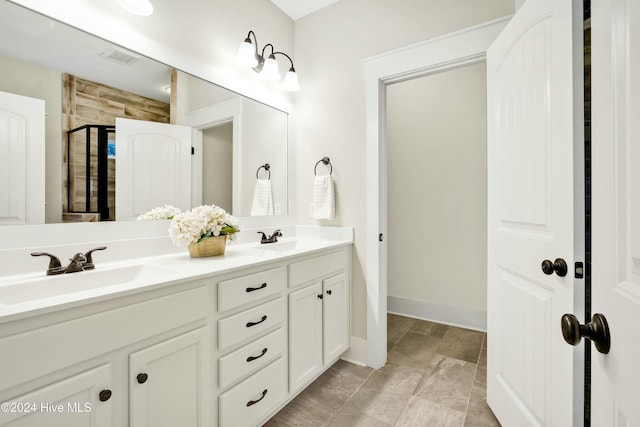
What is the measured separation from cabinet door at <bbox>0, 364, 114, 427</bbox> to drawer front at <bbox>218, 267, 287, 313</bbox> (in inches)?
17.4

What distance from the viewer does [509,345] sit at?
1438 millimetres

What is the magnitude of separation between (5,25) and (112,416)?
147 cm

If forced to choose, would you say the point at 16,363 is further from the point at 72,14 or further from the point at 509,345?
the point at 509,345

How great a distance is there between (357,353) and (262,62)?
2.18m

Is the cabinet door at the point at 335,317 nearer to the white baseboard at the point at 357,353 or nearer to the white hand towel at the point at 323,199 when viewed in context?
the white baseboard at the point at 357,353

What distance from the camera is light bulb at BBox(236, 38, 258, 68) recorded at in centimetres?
190

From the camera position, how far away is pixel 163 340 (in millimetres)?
1077

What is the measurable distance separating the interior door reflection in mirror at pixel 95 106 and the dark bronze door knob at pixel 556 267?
5.69 feet

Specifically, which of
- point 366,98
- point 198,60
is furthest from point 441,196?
point 198,60

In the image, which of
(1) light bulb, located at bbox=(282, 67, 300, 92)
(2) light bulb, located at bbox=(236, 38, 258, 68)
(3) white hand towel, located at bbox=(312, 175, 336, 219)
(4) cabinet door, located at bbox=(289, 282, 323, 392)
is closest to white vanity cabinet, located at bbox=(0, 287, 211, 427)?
(4) cabinet door, located at bbox=(289, 282, 323, 392)
